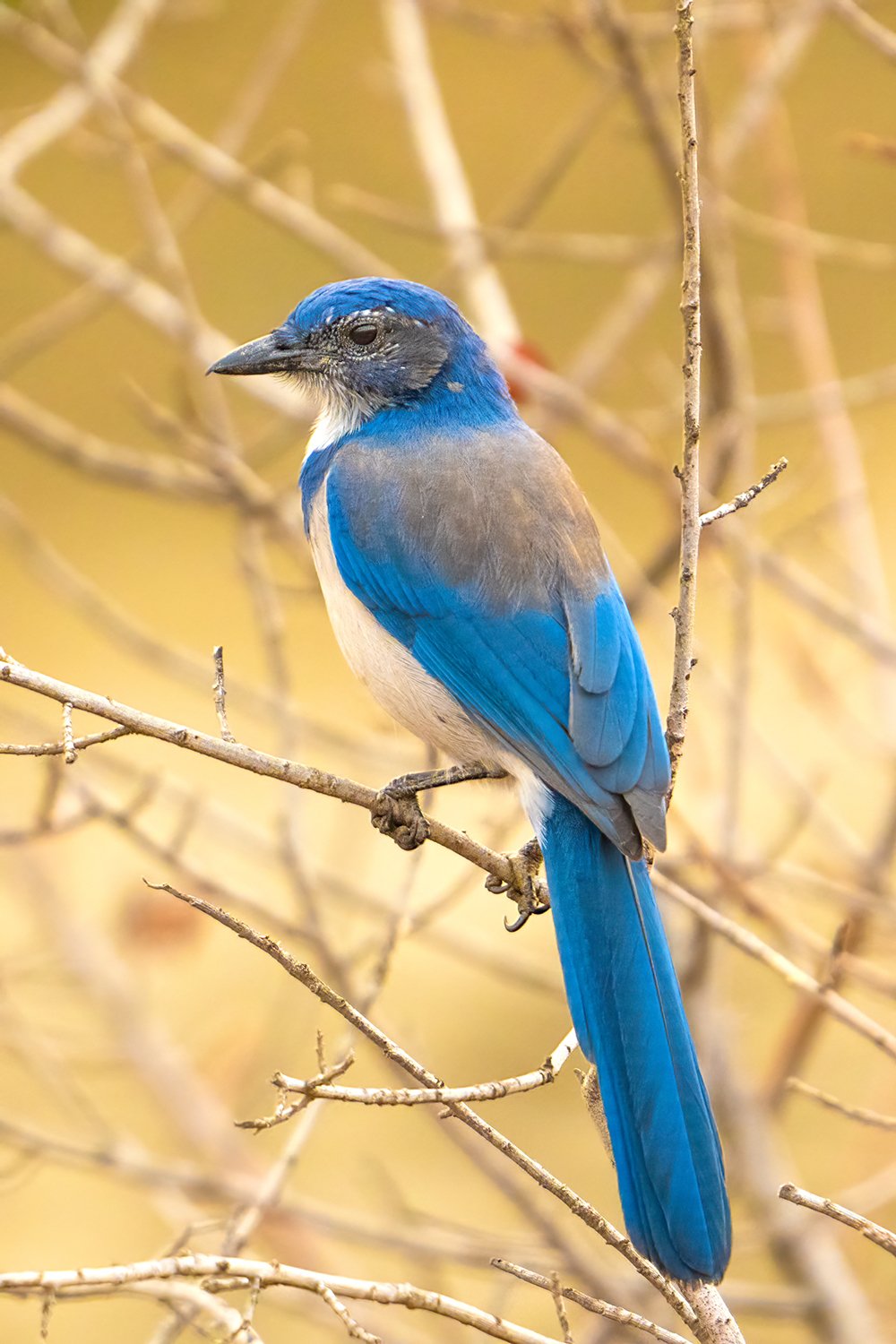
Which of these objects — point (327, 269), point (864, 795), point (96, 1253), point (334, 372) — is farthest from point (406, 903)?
point (327, 269)

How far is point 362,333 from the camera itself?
3363 millimetres

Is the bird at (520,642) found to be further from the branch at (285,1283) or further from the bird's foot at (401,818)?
the branch at (285,1283)

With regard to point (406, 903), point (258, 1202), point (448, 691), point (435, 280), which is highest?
point (435, 280)

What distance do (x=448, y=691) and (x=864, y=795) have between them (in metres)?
5.11

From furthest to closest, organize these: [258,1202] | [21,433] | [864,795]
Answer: [864,795] < [21,433] < [258,1202]

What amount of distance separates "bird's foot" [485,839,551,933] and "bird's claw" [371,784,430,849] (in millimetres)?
151

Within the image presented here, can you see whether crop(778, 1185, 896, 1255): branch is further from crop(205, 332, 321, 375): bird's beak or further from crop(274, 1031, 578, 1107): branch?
crop(205, 332, 321, 375): bird's beak

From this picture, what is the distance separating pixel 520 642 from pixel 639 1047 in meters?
0.77

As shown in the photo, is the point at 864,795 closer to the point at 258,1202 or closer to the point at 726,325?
the point at 726,325

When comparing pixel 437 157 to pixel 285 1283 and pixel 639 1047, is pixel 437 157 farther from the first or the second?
pixel 285 1283

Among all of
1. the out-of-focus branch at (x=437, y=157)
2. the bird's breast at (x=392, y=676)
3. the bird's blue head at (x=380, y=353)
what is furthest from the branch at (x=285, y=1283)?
the out-of-focus branch at (x=437, y=157)

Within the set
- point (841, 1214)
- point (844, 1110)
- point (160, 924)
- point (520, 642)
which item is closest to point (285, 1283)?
point (841, 1214)

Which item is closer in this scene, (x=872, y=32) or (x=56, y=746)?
(x=56, y=746)

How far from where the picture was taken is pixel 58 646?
29.8 feet
